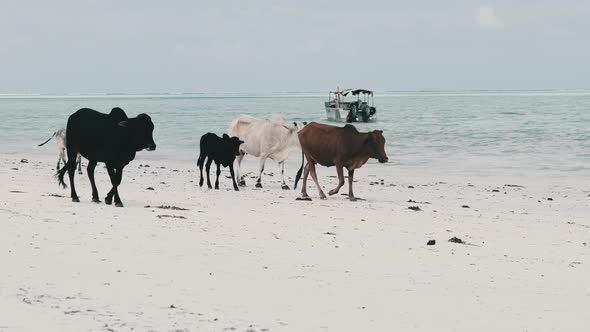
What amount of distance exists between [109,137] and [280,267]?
5.74 m

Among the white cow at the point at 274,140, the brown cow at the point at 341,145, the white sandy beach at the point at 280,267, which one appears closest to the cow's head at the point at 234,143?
the white cow at the point at 274,140

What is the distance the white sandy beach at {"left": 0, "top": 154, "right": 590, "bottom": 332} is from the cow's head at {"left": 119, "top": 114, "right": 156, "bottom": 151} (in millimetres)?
954

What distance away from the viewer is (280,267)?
8203mm

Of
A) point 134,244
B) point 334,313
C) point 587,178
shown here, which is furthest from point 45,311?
point 587,178

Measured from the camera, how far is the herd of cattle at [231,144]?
518 inches

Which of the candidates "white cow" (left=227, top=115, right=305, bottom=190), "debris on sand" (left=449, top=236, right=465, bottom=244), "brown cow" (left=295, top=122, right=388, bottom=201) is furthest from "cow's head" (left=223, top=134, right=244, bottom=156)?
"debris on sand" (left=449, top=236, right=465, bottom=244)

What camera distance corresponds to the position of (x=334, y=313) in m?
6.52

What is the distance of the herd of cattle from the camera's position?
43.2 feet

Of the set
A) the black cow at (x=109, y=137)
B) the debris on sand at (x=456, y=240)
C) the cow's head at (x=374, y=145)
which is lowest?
the debris on sand at (x=456, y=240)

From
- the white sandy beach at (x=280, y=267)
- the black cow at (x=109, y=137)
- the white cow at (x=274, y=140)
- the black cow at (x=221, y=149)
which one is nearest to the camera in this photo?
the white sandy beach at (x=280, y=267)

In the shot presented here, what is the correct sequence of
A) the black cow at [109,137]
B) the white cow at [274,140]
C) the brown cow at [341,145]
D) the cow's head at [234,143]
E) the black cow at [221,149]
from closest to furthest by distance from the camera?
the black cow at [109,137]
the brown cow at [341,145]
the black cow at [221,149]
the cow's head at [234,143]
the white cow at [274,140]

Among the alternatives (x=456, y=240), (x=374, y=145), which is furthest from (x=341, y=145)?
(x=456, y=240)

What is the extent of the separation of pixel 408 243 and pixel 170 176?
1332 cm

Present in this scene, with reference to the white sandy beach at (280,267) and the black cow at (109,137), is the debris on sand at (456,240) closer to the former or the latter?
the white sandy beach at (280,267)
